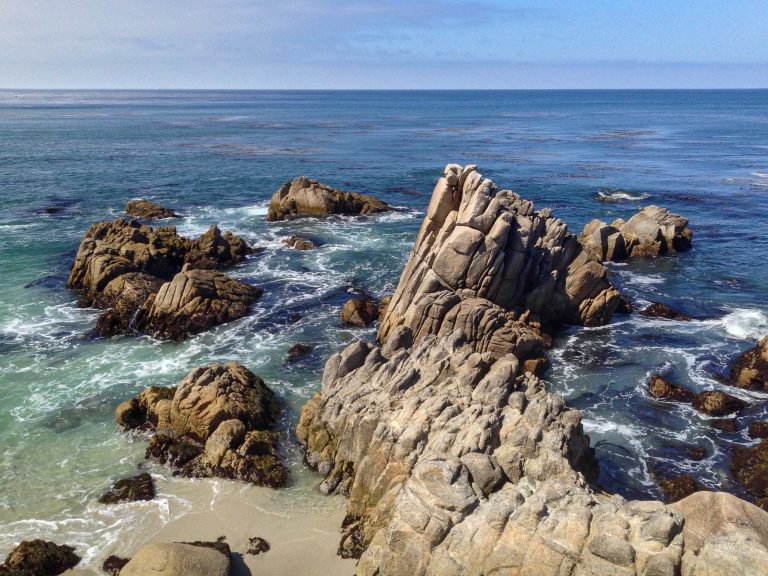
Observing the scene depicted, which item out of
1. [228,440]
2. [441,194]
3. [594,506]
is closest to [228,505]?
[228,440]

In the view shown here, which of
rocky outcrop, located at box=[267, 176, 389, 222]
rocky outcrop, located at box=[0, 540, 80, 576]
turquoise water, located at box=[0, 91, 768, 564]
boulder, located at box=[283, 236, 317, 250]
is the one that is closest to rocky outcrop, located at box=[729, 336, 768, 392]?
turquoise water, located at box=[0, 91, 768, 564]

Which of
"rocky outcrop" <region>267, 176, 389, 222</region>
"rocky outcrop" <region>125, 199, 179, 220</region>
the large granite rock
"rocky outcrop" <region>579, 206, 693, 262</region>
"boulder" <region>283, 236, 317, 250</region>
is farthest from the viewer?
"rocky outcrop" <region>267, 176, 389, 222</region>

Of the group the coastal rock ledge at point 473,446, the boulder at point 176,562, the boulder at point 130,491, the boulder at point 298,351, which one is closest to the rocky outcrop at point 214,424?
the boulder at point 130,491

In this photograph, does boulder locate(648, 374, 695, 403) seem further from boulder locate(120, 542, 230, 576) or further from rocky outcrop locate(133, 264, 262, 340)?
rocky outcrop locate(133, 264, 262, 340)

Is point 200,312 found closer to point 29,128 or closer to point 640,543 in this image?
point 640,543

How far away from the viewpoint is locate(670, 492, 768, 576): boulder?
14.9m

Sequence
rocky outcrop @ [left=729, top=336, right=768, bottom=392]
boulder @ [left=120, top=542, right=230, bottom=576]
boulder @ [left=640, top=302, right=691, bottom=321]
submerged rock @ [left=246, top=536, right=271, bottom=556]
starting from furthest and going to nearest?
boulder @ [left=640, top=302, right=691, bottom=321] → rocky outcrop @ [left=729, top=336, right=768, bottom=392] → submerged rock @ [left=246, top=536, right=271, bottom=556] → boulder @ [left=120, top=542, right=230, bottom=576]

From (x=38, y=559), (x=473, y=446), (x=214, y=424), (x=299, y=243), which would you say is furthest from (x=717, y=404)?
(x=299, y=243)

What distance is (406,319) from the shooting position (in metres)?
37.6

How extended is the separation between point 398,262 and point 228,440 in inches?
1230

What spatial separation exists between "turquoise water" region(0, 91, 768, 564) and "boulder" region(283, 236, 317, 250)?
1.03 m

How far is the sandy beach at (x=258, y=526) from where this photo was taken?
2167cm

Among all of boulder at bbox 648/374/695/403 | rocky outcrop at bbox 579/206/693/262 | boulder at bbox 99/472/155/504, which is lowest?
boulder at bbox 99/472/155/504

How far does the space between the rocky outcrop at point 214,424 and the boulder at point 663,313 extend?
94.7ft
